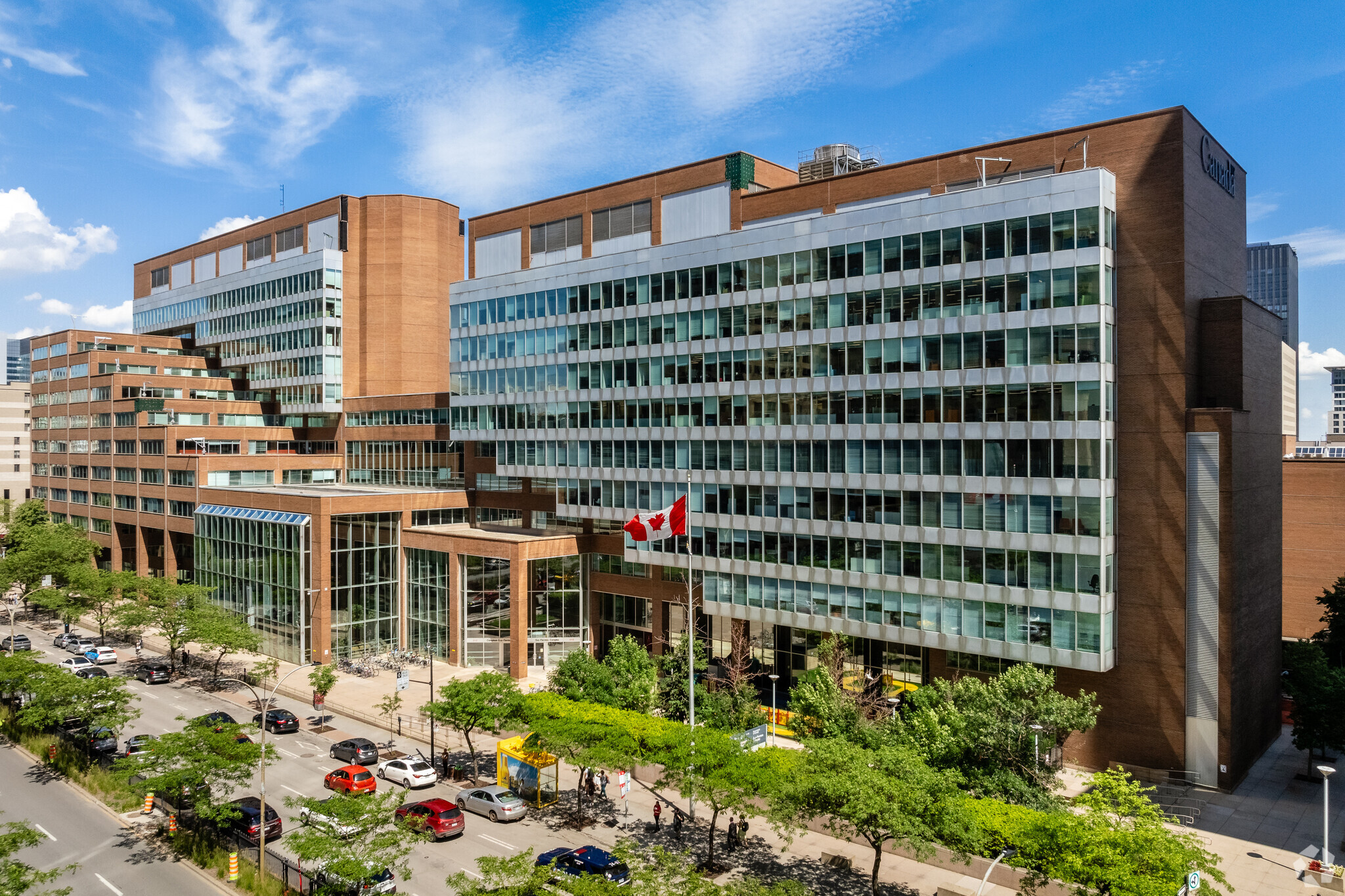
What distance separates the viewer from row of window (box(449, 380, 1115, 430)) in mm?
42969

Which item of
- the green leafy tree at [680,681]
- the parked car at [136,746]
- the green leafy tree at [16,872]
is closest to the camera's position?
the green leafy tree at [16,872]

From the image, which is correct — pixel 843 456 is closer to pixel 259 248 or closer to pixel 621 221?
pixel 621 221

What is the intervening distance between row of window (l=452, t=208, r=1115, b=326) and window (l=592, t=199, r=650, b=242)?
465cm

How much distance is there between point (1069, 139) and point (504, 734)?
4726cm

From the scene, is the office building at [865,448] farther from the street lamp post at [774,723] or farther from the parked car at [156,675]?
the parked car at [156,675]

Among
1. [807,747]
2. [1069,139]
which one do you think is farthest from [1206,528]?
[807,747]

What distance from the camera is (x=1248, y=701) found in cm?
4566

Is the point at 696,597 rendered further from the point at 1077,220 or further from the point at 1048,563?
the point at 1077,220

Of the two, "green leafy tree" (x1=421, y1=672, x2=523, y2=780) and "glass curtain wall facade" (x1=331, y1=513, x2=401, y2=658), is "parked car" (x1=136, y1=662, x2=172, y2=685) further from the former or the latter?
"green leafy tree" (x1=421, y1=672, x2=523, y2=780)

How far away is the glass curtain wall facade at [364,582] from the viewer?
220ft

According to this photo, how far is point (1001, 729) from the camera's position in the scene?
36781 millimetres

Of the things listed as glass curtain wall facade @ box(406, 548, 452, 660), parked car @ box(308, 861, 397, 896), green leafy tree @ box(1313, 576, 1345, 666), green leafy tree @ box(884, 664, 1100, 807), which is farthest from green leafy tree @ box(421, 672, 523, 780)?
green leafy tree @ box(1313, 576, 1345, 666)

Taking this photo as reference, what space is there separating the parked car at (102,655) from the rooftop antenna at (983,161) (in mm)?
71478

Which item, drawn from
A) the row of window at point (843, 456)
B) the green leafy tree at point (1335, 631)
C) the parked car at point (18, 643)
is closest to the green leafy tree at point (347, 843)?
the row of window at point (843, 456)
